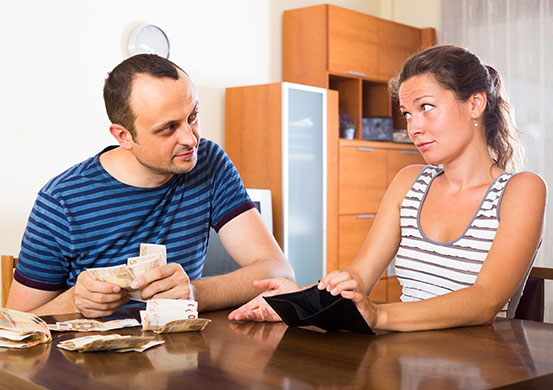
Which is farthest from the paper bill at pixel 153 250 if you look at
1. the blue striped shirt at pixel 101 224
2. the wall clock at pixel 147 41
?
the wall clock at pixel 147 41

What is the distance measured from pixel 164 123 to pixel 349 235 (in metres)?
3.45

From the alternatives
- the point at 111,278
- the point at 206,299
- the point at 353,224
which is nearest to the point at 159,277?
the point at 111,278

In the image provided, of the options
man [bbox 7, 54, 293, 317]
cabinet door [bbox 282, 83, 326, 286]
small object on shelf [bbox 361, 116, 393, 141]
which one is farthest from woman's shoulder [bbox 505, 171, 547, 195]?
small object on shelf [bbox 361, 116, 393, 141]

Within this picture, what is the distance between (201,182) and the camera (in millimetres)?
2020

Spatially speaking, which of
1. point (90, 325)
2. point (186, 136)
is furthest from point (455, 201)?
point (90, 325)

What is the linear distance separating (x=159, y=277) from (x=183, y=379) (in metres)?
0.51

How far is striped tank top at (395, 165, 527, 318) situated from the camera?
5.71 feet

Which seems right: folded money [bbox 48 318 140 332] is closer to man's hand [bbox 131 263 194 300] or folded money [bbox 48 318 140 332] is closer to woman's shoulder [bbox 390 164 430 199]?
man's hand [bbox 131 263 194 300]

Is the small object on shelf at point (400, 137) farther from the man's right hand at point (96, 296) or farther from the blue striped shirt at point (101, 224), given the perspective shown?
the man's right hand at point (96, 296)

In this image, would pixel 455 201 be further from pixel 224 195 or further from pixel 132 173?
pixel 132 173

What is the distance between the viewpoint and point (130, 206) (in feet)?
6.14

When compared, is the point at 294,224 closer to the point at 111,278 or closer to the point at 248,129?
the point at 248,129

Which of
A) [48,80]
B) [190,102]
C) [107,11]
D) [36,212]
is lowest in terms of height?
[36,212]

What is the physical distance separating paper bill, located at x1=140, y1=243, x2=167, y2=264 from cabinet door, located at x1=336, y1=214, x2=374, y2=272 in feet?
11.5
